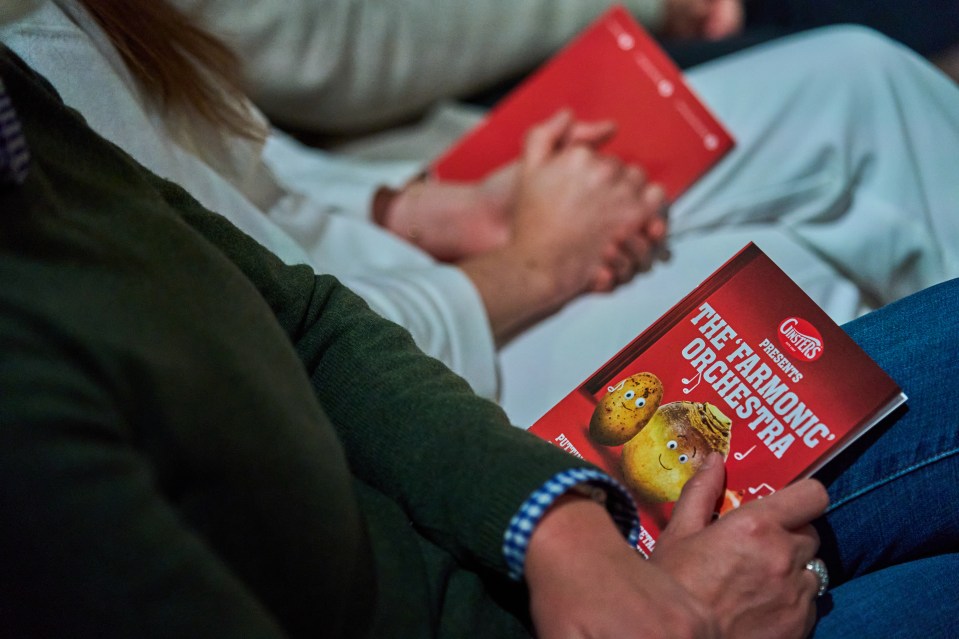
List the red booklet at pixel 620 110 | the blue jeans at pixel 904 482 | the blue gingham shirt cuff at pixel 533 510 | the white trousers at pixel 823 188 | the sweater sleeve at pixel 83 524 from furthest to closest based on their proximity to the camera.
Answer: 1. the red booklet at pixel 620 110
2. the white trousers at pixel 823 188
3. the blue jeans at pixel 904 482
4. the blue gingham shirt cuff at pixel 533 510
5. the sweater sleeve at pixel 83 524

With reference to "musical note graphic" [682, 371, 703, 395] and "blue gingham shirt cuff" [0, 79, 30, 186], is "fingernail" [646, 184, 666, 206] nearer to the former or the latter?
"musical note graphic" [682, 371, 703, 395]

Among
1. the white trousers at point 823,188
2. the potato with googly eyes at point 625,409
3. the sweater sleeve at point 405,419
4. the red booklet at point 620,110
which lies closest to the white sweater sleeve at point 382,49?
the red booklet at point 620,110

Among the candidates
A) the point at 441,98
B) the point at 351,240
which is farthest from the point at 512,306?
the point at 441,98

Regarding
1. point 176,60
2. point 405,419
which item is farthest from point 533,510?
point 176,60

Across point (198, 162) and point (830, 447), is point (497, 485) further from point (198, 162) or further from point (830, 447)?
point (198, 162)

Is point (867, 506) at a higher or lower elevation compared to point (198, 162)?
lower

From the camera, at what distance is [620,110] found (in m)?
0.89

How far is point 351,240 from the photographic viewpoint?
32.5 inches

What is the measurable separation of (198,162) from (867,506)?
0.51 metres

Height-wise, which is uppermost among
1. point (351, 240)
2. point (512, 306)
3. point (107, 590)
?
point (107, 590)

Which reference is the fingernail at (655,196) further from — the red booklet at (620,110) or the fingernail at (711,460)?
the fingernail at (711,460)

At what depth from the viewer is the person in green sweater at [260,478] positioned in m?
0.33

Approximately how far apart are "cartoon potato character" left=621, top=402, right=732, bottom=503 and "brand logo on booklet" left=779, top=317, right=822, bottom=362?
5cm

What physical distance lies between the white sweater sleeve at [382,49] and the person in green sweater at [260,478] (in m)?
0.45
